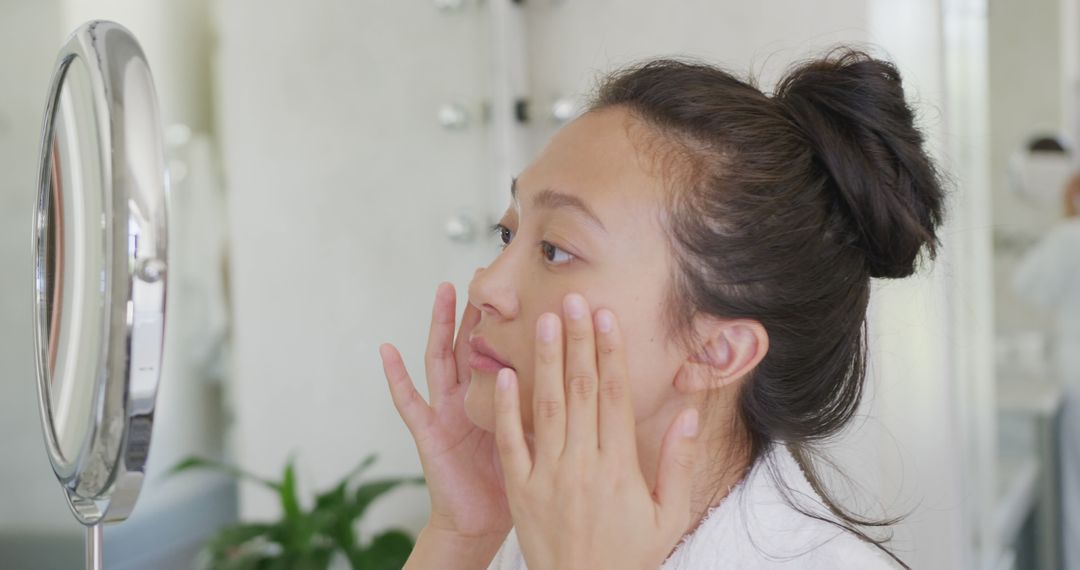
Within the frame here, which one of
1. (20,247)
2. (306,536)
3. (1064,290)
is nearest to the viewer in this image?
(20,247)

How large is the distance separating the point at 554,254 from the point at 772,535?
0.30m

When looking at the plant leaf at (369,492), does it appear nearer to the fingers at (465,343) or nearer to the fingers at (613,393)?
the fingers at (465,343)

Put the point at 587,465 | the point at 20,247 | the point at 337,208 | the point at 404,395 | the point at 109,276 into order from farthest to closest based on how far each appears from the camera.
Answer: the point at 337,208
the point at 20,247
the point at 404,395
the point at 587,465
the point at 109,276

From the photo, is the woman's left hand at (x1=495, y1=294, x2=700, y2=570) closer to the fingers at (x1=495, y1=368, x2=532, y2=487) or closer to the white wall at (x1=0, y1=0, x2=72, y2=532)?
the fingers at (x1=495, y1=368, x2=532, y2=487)

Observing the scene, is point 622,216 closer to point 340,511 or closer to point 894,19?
point 894,19

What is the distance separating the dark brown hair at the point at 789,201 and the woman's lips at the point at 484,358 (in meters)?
0.14

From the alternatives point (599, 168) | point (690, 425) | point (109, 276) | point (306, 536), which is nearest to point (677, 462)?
point (690, 425)

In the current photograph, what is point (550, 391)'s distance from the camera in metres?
0.71

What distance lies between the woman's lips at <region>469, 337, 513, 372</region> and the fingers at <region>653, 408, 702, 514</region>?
15 centimetres

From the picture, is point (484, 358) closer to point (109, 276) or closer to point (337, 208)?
point (109, 276)

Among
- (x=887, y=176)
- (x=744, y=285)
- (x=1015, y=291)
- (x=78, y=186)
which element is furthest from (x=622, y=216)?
(x=1015, y=291)

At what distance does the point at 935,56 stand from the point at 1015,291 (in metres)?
0.54

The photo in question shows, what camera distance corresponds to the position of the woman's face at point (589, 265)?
77cm

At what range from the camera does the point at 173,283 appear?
1.57 meters
